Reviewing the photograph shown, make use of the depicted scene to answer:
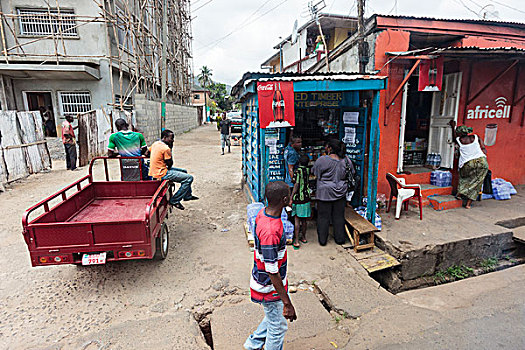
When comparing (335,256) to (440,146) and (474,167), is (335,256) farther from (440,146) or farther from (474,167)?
(440,146)

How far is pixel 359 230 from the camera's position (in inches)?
183

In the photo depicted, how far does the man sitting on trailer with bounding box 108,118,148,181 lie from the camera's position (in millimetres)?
5758

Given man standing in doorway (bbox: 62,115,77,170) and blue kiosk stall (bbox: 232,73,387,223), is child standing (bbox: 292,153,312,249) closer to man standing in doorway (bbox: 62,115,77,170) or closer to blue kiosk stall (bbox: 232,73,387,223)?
blue kiosk stall (bbox: 232,73,387,223)

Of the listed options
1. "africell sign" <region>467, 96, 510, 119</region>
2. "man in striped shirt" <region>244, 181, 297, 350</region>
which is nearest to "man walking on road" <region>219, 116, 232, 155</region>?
"africell sign" <region>467, 96, 510, 119</region>

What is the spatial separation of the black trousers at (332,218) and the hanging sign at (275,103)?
1.47 metres

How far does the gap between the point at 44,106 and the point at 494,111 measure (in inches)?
723

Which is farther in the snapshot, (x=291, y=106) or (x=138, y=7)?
(x=138, y=7)

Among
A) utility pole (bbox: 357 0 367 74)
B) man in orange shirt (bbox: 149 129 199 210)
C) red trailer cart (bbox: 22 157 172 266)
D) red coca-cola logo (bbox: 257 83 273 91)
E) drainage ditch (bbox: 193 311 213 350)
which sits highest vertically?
utility pole (bbox: 357 0 367 74)

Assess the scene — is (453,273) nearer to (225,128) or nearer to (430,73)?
(430,73)

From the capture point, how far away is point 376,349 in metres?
2.87

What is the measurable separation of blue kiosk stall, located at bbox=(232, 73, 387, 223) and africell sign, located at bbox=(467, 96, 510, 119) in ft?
10.4

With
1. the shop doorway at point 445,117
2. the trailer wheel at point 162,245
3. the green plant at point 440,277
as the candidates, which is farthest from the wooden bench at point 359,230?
the shop doorway at point 445,117

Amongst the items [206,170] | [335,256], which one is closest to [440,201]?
[335,256]

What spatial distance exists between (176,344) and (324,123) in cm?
469
